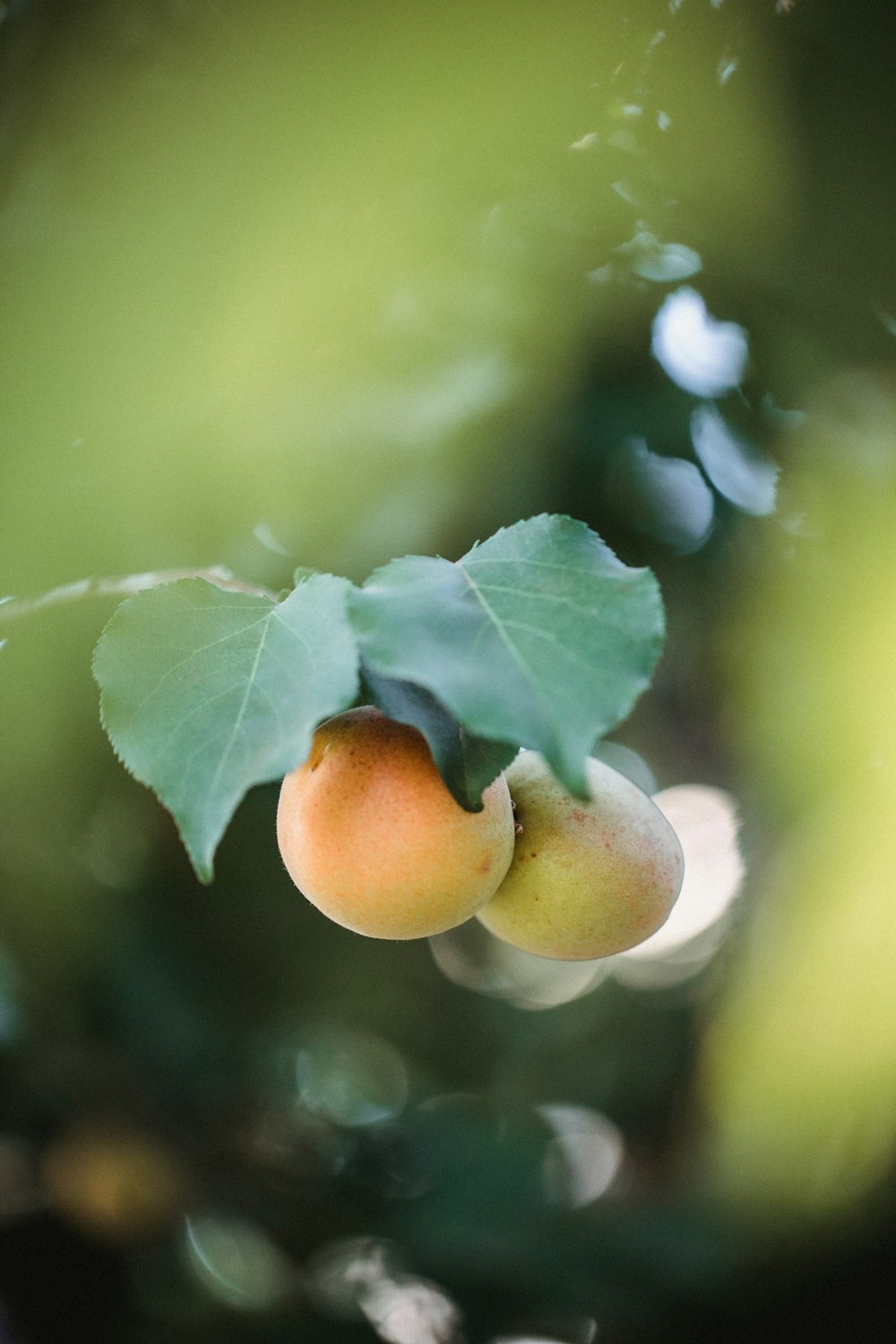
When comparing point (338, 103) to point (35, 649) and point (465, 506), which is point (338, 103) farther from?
point (35, 649)

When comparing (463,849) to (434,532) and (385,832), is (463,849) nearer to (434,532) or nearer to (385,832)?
(385,832)

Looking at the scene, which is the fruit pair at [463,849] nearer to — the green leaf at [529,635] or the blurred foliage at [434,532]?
the green leaf at [529,635]

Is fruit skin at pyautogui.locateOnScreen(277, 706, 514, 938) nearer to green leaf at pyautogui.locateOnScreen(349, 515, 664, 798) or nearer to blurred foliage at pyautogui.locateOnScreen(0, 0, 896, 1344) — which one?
green leaf at pyautogui.locateOnScreen(349, 515, 664, 798)

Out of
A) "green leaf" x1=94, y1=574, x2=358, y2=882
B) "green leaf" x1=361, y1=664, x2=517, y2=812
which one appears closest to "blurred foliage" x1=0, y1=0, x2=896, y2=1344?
"green leaf" x1=94, y1=574, x2=358, y2=882

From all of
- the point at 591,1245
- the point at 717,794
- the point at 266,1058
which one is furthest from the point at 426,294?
the point at 591,1245

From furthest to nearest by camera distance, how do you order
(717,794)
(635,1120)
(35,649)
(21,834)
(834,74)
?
(635,1120) → (717,794) → (21,834) → (35,649) → (834,74)

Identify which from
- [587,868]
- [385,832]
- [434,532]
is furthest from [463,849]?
[434,532]
